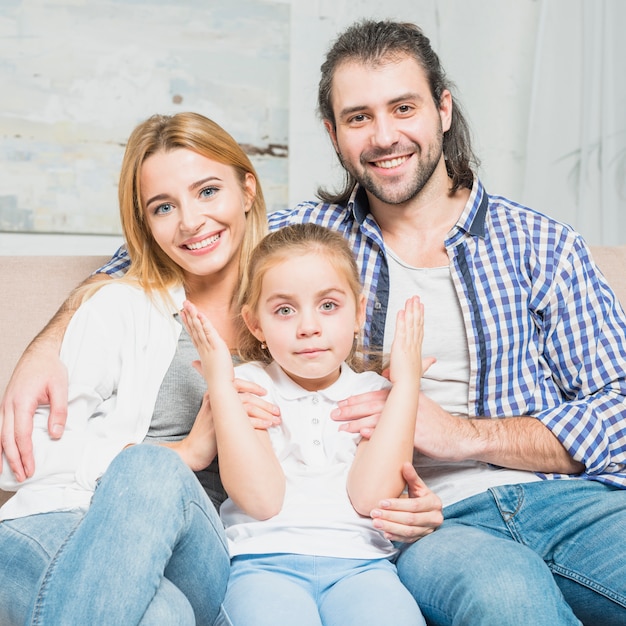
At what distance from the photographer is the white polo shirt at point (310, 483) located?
1.34 meters

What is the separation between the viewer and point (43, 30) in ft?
8.92

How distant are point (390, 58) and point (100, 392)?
940 mm

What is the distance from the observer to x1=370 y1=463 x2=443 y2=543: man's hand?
4.37 ft

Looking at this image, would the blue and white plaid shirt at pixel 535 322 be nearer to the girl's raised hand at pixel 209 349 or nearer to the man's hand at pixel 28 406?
the girl's raised hand at pixel 209 349

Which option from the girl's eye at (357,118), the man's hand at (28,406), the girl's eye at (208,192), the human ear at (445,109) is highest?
the human ear at (445,109)

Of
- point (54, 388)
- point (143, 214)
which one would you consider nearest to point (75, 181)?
point (143, 214)

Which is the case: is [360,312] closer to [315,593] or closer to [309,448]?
[309,448]

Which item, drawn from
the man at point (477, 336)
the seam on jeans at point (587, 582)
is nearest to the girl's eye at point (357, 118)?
the man at point (477, 336)

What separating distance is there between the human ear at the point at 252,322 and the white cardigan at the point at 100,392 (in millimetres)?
166

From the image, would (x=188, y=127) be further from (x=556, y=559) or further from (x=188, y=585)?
(x=556, y=559)

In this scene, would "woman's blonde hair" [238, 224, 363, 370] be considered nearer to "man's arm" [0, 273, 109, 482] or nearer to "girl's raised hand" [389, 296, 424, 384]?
"girl's raised hand" [389, 296, 424, 384]

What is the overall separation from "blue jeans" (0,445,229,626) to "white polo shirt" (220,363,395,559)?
0.10m

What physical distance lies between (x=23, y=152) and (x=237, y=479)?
180cm

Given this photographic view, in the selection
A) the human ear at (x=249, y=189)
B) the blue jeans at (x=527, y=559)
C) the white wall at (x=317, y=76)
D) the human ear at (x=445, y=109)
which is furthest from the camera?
the white wall at (x=317, y=76)
